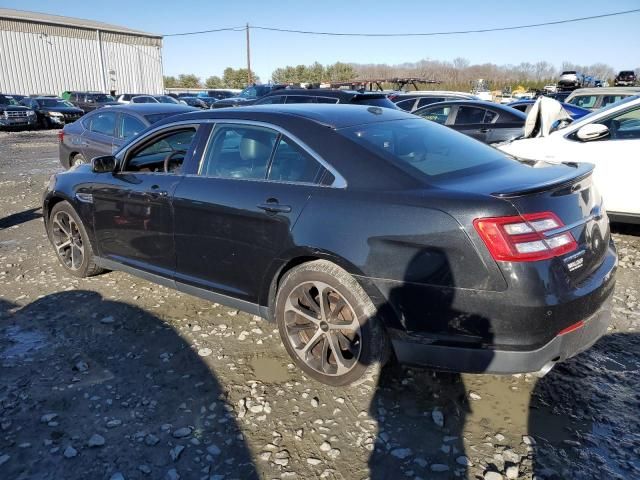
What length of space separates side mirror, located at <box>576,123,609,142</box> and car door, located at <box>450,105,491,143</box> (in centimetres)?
367

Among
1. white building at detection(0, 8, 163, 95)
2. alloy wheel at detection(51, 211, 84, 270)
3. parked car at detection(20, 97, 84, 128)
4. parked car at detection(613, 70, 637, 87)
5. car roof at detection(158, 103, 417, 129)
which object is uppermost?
white building at detection(0, 8, 163, 95)

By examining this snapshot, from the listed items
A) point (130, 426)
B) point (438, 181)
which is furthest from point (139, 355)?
point (438, 181)

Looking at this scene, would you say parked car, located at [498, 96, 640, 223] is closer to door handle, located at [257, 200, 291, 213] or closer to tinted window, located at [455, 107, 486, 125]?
door handle, located at [257, 200, 291, 213]

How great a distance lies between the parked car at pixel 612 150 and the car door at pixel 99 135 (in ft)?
20.6

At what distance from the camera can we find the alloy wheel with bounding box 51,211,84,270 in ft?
15.5

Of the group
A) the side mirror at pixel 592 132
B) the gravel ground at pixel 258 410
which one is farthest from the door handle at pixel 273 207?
the side mirror at pixel 592 132

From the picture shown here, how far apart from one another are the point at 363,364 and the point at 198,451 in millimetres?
982

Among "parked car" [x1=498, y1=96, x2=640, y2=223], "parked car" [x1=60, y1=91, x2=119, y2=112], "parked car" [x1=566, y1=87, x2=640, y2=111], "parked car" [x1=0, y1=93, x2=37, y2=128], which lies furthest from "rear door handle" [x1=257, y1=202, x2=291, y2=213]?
"parked car" [x1=60, y1=91, x2=119, y2=112]

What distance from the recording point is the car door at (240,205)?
3.04m

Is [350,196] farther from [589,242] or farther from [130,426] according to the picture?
[130,426]

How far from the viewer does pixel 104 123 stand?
27.0 ft

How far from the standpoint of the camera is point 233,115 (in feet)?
11.6

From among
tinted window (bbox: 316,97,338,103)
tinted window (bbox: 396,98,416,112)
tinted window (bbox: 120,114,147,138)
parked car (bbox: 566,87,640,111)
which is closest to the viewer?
tinted window (bbox: 120,114,147,138)

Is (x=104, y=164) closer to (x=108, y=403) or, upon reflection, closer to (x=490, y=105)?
(x=108, y=403)
